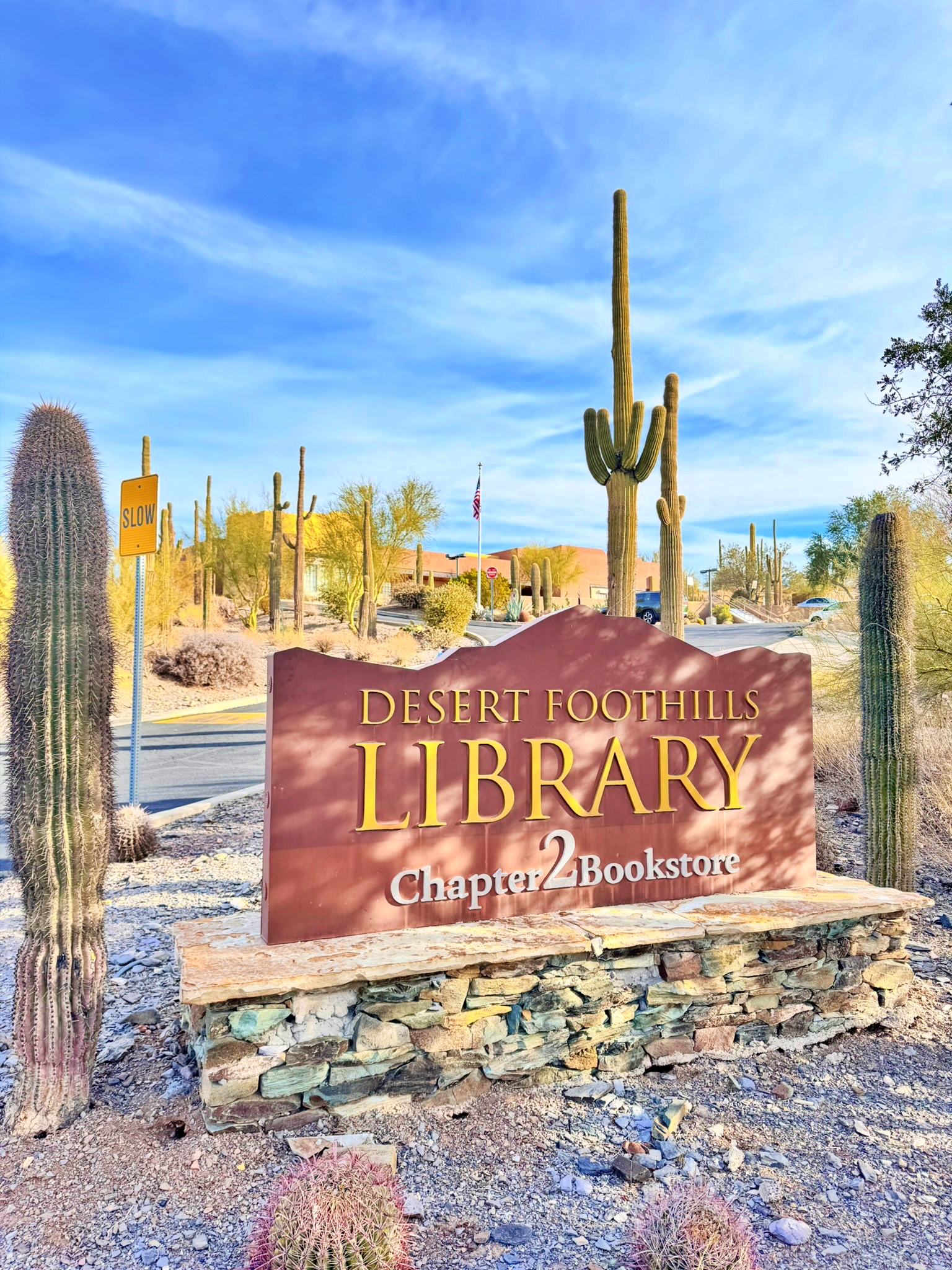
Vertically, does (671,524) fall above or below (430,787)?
above

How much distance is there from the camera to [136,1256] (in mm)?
2656

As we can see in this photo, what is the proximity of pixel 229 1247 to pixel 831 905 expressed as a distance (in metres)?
3.13

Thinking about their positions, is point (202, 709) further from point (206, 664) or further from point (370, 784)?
point (370, 784)

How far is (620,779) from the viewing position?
14.2 feet

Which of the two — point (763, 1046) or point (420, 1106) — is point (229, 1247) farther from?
point (763, 1046)

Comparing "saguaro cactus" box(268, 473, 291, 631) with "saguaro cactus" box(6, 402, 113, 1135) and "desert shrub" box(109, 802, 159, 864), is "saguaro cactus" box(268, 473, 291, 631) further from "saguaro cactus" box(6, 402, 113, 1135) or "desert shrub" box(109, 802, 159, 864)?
"saguaro cactus" box(6, 402, 113, 1135)

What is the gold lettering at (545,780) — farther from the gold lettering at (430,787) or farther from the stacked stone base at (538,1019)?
the stacked stone base at (538,1019)

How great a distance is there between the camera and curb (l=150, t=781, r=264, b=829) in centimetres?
820

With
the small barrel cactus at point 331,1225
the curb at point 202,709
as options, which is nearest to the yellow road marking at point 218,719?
the curb at point 202,709

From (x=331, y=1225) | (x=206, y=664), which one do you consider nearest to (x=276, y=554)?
(x=206, y=664)

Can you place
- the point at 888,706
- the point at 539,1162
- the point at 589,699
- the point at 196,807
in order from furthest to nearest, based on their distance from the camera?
the point at 196,807 < the point at 888,706 < the point at 589,699 < the point at 539,1162

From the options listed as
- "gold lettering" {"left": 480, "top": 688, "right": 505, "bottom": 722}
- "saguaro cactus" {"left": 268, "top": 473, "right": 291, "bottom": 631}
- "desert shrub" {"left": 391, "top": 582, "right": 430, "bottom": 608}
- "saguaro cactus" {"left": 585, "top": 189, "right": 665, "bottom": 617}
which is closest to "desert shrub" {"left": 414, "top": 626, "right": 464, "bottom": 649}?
"saguaro cactus" {"left": 268, "top": 473, "right": 291, "bottom": 631}

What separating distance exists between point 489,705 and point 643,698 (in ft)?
2.89

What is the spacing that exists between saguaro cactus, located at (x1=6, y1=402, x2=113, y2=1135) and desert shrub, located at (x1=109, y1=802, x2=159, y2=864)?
3655 millimetres
